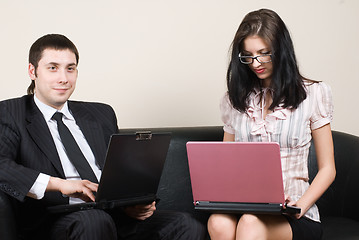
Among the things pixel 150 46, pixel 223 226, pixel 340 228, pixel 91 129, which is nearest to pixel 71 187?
pixel 91 129

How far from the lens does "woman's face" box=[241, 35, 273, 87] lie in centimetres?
224

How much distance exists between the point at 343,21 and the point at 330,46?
0.18m

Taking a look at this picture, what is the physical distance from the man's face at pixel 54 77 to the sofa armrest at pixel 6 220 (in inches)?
18.9

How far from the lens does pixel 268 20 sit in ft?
7.39

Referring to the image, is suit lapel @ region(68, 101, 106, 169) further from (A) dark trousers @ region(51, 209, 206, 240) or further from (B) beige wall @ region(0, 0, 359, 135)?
(B) beige wall @ region(0, 0, 359, 135)

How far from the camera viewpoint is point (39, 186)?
6.42 ft

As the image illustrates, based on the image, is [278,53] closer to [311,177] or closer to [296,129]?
[296,129]

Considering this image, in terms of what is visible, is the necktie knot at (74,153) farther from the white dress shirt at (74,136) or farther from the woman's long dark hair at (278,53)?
the woman's long dark hair at (278,53)

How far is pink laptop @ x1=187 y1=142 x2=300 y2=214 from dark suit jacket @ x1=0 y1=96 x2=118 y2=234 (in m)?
0.54

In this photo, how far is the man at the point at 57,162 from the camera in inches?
76.4

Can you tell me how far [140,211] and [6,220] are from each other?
0.53 m

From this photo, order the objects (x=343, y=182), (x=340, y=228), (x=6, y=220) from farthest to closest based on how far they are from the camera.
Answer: (x=343, y=182) → (x=340, y=228) → (x=6, y=220)

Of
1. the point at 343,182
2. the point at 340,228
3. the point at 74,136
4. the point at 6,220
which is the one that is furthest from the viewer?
the point at 343,182

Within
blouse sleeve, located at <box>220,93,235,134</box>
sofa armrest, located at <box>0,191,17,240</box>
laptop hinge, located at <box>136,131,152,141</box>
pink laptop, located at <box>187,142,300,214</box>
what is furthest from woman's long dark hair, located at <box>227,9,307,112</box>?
sofa armrest, located at <box>0,191,17,240</box>
